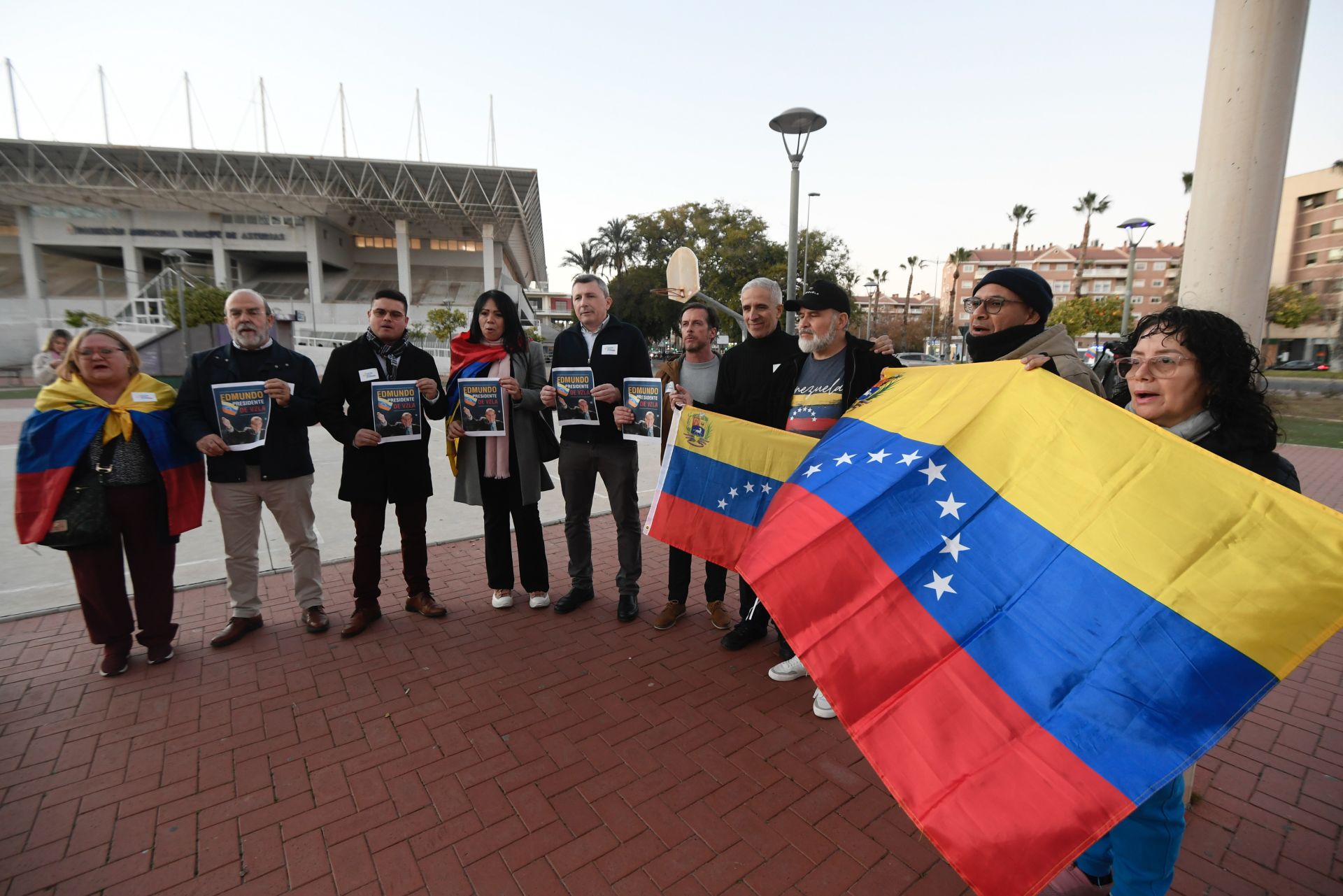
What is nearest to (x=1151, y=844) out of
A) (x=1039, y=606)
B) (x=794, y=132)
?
(x=1039, y=606)

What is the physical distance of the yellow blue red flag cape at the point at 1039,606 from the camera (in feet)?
5.10

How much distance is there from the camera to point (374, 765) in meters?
2.94

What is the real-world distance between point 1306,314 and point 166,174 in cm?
8002

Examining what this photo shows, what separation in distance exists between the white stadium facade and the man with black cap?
38.1 m

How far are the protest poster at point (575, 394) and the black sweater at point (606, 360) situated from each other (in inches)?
3.5

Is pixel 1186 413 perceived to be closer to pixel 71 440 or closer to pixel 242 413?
pixel 242 413

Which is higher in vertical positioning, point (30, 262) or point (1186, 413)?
point (30, 262)

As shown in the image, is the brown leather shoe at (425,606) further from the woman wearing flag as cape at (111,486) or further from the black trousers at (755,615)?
the black trousers at (755,615)

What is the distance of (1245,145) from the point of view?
8.61ft

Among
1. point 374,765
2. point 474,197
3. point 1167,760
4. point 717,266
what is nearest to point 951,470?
point 1167,760

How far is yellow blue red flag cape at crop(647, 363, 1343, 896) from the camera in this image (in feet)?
5.10

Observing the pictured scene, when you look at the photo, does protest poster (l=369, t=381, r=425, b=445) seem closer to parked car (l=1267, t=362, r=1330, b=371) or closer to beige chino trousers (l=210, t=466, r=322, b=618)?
beige chino trousers (l=210, t=466, r=322, b=618)

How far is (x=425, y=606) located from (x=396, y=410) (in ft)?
4.98

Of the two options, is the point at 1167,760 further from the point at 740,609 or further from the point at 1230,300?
the point at 740,609
